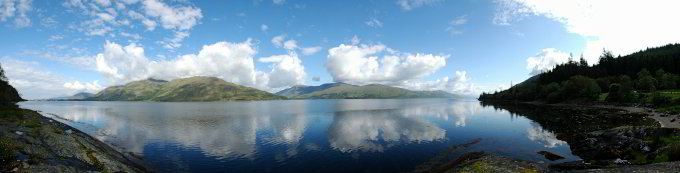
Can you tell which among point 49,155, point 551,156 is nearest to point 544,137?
point 551,156

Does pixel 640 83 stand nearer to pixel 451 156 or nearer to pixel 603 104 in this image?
pixel 603 104

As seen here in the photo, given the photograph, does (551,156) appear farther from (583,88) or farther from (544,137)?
(583,88)

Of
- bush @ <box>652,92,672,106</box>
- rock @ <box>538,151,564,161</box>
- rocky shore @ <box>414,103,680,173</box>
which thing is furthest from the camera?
bush @ <box>652,92,672,106</box>

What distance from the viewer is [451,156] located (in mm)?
53094

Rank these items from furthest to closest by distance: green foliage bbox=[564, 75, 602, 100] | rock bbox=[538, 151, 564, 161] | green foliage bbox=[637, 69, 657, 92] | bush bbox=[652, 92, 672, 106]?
green foliage bbox=[564, 75, 602, 100], green foliage bbox=[637, 69, 657, 92], bush bbox=[652, 92, 672, 106], rock bbox=[538, 151, 564, 161]

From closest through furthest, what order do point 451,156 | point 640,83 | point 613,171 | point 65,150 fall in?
point 613,171 < point 65,150 < point 451,156 < point 640,83

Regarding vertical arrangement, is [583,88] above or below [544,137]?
above

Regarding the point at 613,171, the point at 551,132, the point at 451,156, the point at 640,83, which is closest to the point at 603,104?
the point at 640,83

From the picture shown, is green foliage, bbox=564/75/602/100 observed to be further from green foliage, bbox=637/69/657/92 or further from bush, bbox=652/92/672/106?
bush, bbox=652/92/672/106

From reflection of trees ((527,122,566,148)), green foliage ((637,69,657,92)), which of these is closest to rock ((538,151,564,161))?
reflection of trees ((527,122,566,148))

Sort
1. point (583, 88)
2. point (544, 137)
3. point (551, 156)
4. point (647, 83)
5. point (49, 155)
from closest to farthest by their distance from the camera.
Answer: point (49, 155) → point (551, 156) → point (544, 137) → point (647, 83) → point (583, 88)

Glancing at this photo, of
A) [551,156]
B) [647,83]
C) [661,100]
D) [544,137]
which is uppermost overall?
[647,83]

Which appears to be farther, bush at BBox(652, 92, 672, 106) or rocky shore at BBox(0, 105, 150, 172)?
bush at BBox(652, 92, 672, 106)

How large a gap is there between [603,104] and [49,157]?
590 feet
